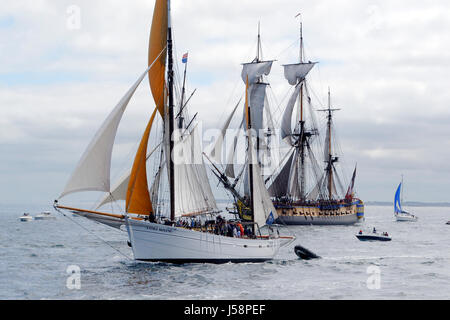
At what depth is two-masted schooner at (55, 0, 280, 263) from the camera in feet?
109

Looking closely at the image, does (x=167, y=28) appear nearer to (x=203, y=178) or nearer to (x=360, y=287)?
(x=203, y=178)

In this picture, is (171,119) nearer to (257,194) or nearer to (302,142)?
(257,194)

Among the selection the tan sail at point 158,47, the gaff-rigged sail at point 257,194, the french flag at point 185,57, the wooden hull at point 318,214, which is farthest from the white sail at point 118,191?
the wooden hull at point 318,214

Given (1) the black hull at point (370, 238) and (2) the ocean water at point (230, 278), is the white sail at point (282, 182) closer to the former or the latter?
(1) the black hull at point (370, 238)

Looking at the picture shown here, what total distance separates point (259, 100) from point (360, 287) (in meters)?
52.9

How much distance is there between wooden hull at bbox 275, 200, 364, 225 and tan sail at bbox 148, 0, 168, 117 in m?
57.9

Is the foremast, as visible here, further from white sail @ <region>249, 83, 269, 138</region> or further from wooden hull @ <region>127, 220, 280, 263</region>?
white sail @ <region>249, 83, 269, 138</region>

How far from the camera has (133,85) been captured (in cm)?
3497

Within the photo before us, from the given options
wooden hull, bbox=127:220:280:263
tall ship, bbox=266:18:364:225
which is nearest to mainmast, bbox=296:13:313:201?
tall ship, bbox=266:18:364:225

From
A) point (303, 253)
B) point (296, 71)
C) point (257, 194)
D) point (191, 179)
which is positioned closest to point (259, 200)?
point (257, 194)

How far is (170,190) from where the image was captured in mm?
38031

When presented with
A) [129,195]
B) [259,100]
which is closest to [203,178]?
[129,195]

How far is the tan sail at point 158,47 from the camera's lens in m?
38.6

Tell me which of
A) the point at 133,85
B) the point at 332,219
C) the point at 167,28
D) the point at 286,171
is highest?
the point at 167,28
